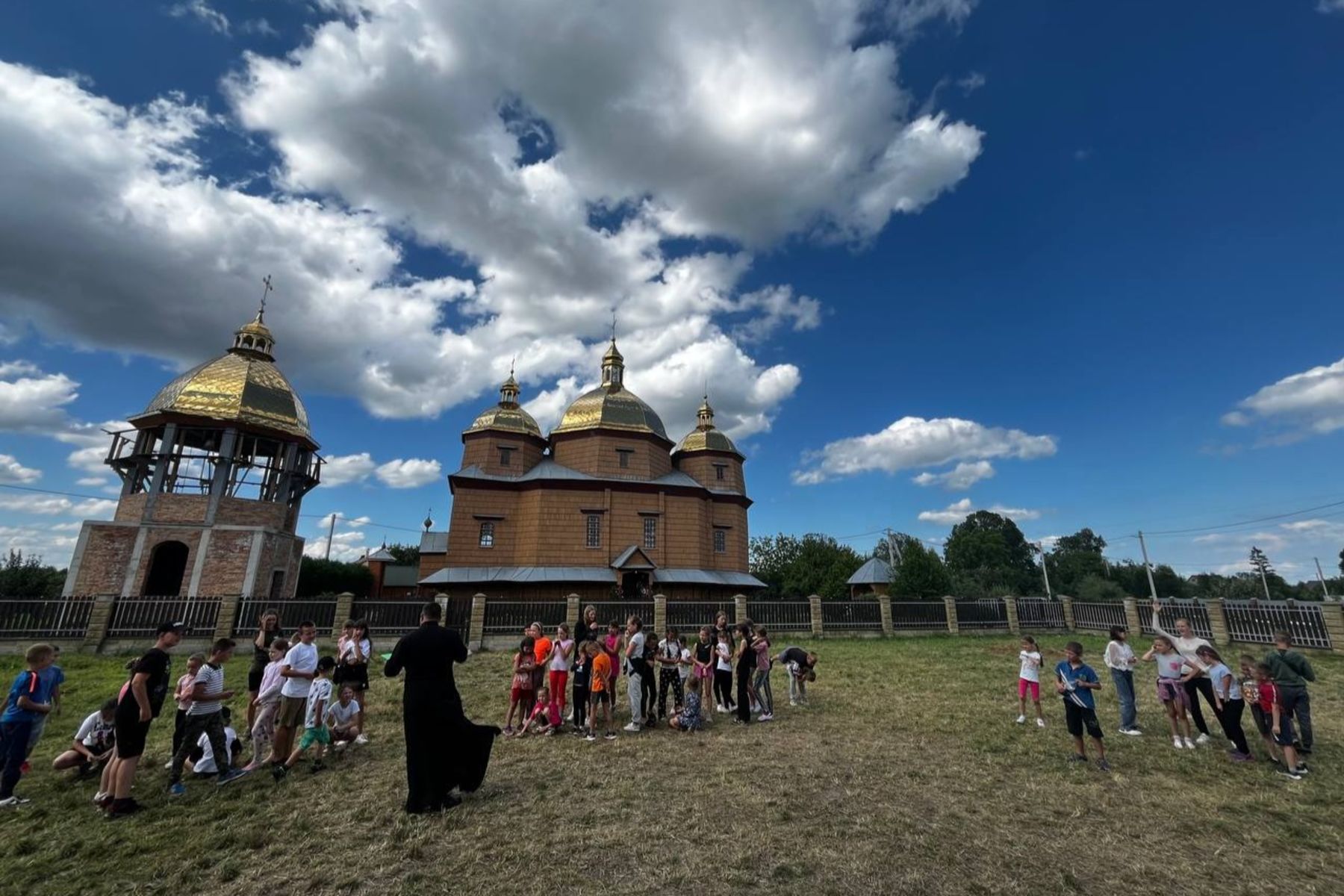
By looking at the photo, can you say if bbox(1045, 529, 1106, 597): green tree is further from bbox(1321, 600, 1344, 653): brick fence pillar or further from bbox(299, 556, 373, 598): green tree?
bbox(299, 556, 373, 598): green tree

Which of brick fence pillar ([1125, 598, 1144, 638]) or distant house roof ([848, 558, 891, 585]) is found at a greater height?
distant house roof ([848, 558, 891, 585])

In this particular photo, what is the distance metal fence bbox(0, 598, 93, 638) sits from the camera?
1597 centimetres

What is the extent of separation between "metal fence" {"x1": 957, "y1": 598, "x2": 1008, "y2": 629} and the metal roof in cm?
2527

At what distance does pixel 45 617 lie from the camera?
53.7ft

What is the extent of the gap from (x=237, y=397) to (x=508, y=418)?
1274 centimetres

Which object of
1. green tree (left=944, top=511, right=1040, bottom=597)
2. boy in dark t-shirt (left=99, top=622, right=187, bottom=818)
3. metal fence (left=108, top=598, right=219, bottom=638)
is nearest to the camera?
boy in dark t-shirt (left=99, top=622, right=187, bottom=818)

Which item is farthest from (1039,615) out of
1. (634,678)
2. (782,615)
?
(634,678)

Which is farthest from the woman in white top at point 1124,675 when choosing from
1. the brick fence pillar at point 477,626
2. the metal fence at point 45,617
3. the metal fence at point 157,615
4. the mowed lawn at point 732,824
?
the metal fence at point 45,617

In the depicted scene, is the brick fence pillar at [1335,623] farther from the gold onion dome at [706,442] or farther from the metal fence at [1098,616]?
the gold onion dome at [706,442]

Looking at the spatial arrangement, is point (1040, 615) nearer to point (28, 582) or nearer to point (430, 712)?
point (430, 712)

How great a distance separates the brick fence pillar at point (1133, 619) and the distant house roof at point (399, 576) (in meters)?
37.2

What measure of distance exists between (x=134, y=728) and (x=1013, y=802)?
30.4ft

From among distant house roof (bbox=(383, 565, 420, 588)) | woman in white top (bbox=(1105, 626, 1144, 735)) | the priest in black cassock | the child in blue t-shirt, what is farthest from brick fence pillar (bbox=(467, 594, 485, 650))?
distant house roof (bbox=(383, 565, 420, 588))

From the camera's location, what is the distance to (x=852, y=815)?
561cm
